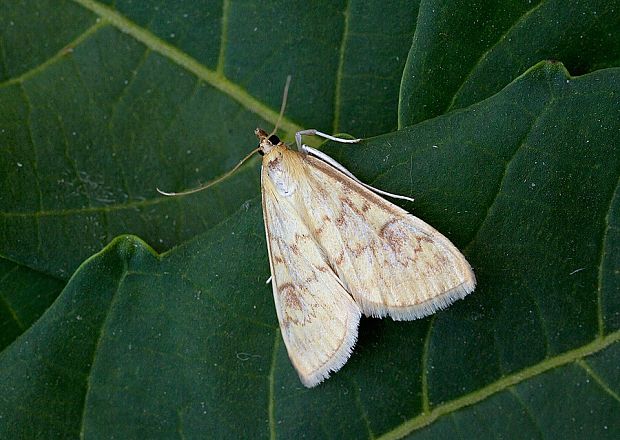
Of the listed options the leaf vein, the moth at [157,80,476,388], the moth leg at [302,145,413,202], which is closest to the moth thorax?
the moth at [157,80,476,388]

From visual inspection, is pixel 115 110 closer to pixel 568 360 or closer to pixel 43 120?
pixel 43 120

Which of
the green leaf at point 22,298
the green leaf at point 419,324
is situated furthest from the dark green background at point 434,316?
→ the green leaf at point 22,298

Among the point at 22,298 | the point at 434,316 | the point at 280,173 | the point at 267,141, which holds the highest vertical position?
the point at 22,298

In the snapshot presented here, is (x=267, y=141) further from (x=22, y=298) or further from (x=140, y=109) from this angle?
(x=22, y=298)

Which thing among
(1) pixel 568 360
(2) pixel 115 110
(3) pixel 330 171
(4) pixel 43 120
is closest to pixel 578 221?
(1) pixel 568 360

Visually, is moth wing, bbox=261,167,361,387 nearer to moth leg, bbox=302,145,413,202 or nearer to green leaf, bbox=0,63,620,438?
green leaf, bbox=0,63,620,438

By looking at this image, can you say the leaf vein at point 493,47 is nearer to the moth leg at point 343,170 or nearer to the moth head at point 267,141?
the moth leg at point 343,170

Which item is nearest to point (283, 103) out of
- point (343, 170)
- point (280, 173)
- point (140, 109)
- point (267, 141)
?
point (267, 141)
